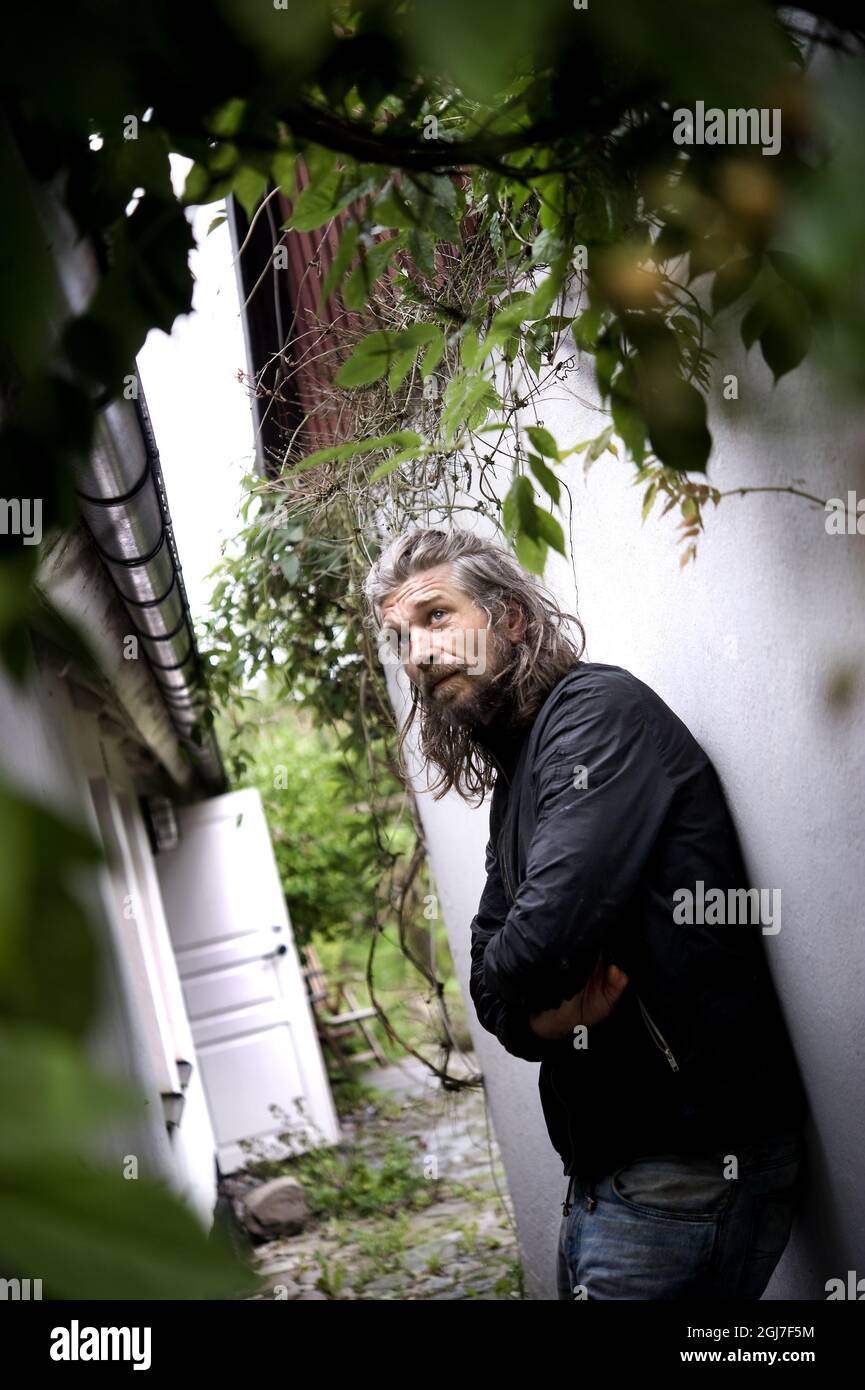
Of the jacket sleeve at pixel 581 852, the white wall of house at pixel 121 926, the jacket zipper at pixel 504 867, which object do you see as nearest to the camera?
the white wall of house at pixel 121 926

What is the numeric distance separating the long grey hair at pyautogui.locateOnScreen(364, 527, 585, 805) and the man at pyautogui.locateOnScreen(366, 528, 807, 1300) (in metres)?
0.11

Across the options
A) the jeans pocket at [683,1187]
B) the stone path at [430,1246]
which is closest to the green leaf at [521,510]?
the jeans pocket at [683,1187]

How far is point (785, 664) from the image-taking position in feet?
5.39

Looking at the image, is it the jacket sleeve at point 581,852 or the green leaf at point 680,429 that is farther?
the jacket sleeve at point 581,852

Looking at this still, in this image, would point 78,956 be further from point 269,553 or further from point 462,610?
point 269,553

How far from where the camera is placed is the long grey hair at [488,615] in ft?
6.86

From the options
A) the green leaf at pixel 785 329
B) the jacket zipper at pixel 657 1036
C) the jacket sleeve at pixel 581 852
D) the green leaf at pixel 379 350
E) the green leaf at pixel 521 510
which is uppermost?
the green leaf at pixel 379 350

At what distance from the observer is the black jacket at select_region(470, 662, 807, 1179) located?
5.80ft

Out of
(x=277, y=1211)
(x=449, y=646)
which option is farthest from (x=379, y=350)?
(x=277, y=1211)

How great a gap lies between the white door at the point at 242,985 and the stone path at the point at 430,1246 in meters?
0.64

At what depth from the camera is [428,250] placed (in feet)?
4.27

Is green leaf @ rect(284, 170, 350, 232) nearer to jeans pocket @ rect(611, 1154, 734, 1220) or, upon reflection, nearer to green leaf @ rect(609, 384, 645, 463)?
green leaf @ rect(609, 384, 645, 463)

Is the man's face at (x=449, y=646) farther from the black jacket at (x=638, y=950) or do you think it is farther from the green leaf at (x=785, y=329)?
the green leaf at (x=785, y=329)

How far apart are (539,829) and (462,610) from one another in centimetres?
48
